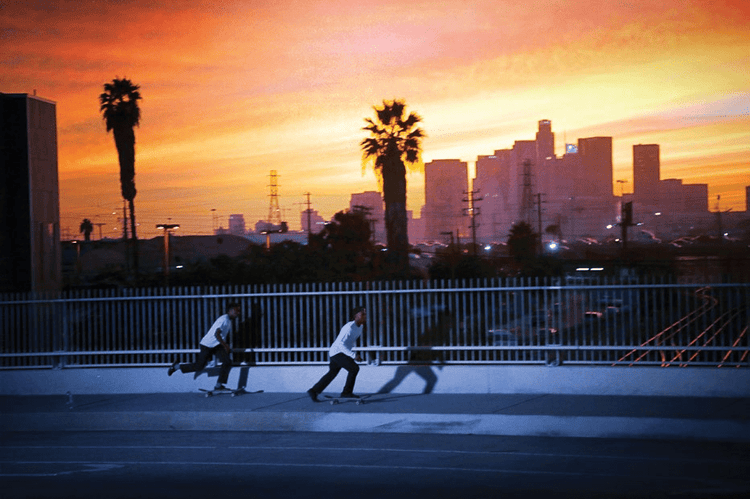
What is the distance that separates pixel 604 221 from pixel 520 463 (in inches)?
4141

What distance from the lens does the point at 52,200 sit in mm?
28812

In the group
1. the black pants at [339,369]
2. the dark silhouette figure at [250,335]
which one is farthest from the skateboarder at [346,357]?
the dark silhouette figure at [250,335]

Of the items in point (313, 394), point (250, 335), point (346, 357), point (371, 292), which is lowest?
point (313, 394)

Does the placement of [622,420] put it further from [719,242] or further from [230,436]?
[719,242]

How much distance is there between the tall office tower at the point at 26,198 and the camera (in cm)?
2741

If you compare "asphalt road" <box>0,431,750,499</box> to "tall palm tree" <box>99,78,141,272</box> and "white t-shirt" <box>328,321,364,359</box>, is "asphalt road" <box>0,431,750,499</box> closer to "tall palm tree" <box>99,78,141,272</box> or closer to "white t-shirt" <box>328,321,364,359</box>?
"white t-shirt" <box>328,321,364,359</box>

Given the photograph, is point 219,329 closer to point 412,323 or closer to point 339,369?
point 339,369

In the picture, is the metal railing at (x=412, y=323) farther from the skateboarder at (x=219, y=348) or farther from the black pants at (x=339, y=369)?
the black pants at (x=339, y=369)

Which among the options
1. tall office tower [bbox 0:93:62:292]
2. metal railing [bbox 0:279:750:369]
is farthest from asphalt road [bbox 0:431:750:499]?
tall office tower [bbox 0:93:62:292]

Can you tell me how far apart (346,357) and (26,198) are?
1729 cm

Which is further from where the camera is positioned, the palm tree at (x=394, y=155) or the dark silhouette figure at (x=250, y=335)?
the palm tree at (x=394, y=155)

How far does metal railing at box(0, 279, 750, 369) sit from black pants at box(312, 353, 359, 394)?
1369 millimetres

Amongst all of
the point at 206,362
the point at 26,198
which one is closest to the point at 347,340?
the point at 206,362

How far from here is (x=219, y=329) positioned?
15.6 metres
